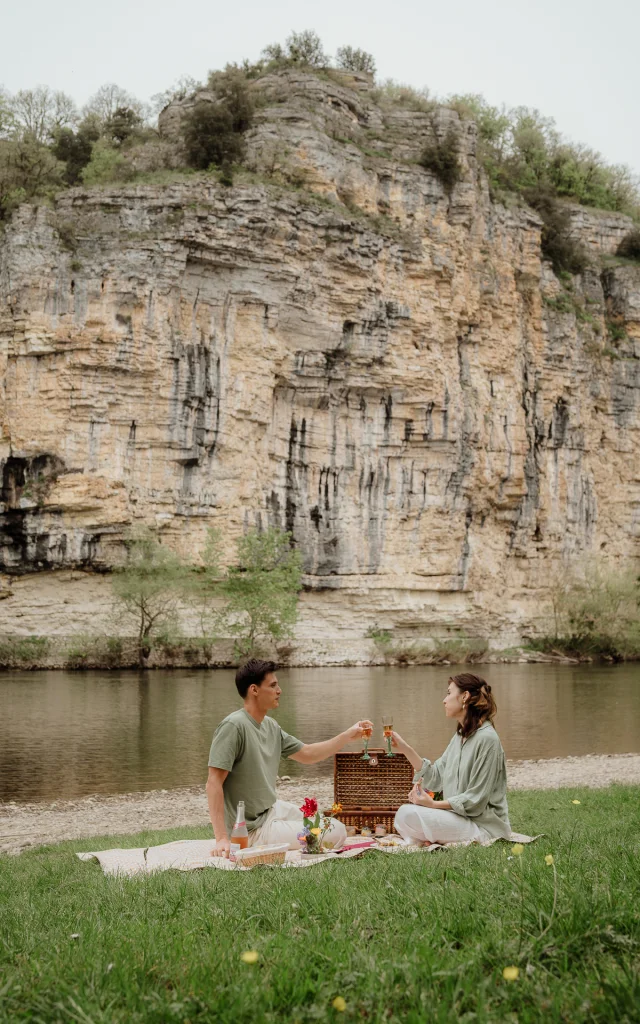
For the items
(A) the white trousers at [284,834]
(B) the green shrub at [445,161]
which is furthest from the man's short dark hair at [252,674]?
(B) the green shrub at [445,161]

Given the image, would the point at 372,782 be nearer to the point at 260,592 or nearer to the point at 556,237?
the point at 260,592

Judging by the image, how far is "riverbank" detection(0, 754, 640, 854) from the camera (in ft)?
33.5

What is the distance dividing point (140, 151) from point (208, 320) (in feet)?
44.3

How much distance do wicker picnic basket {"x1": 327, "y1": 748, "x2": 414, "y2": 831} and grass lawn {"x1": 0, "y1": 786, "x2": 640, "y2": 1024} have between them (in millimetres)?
2362

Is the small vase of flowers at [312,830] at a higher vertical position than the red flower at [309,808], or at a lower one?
lower

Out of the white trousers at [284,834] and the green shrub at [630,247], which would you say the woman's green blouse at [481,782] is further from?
the green shrub at [630,247]

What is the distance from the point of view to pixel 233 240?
165 feet

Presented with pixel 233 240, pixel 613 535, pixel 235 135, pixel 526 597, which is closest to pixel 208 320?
pixel 233 240

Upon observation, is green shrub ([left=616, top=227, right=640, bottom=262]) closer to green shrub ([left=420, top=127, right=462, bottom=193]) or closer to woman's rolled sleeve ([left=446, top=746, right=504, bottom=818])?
green shrub ([left=420, top=127, right=462, bottom=193])

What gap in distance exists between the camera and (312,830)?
6176 mm

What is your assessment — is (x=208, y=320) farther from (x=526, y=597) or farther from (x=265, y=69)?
(x=526, y=597)

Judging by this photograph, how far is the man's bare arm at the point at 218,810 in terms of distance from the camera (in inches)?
240

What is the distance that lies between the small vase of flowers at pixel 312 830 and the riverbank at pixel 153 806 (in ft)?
13.5

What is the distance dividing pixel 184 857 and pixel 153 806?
5.89 metres
